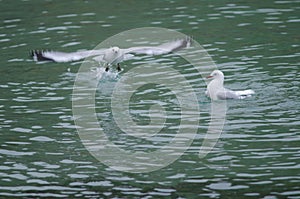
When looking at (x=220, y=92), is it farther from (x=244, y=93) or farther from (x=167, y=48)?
(x=167, y=48)

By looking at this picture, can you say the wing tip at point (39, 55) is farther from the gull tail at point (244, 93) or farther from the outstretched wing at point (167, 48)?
the gull tail at point (244, 93)

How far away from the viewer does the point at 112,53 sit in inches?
719

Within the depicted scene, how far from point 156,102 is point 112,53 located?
8.83 ft

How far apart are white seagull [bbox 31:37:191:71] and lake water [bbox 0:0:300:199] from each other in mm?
503

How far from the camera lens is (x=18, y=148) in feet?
45.8

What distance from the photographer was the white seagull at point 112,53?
56.4 feet

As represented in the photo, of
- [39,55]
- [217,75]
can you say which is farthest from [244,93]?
[39,55]

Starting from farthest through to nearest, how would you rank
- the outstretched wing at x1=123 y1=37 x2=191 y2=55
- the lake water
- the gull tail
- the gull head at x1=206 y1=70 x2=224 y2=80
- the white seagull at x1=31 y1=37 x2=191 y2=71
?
1. the outstretched wing at x1=123 y1=37 x2=191 y2=55
2. the white seagull at x1=31 y1=37 x2=191 y2=71
3. the gull head at x1=206 y1=70 x2=224 y2=80
4. the gull tail
5. the lake water

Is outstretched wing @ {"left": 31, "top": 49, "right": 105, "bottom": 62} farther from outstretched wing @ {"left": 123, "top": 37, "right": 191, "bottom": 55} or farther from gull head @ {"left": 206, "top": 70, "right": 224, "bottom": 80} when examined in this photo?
gull head @ {"left": 206, "top": 70, "right": 224, "bottom": 80}

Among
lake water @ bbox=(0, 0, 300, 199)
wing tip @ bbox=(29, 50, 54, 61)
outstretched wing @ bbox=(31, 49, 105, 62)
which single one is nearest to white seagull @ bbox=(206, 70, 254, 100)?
lake water @ bbox=(0, 0, 300, 199)

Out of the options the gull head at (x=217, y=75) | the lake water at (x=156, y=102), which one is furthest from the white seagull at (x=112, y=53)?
the gull head at (x=217, y=75)

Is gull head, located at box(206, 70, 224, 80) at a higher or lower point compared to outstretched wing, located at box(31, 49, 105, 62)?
lower

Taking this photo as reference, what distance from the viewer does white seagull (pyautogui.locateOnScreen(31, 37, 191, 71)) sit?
56.4 ft

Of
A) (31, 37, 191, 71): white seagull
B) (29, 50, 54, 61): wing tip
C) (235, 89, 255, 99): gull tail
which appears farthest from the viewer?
(31, 37, 191, 71): white seagull
